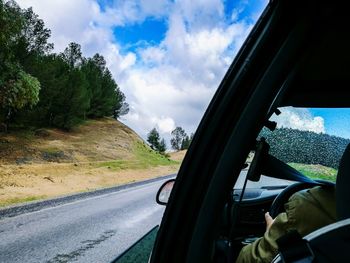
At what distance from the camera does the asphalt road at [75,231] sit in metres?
6.26

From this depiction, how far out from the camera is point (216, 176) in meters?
1.29

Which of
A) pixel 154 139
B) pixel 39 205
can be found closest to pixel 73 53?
pixel 154 139

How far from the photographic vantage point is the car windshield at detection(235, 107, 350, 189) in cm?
167

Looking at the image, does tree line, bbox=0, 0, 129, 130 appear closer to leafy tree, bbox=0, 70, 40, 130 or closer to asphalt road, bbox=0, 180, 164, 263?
leafy tree, bbox=0, 70, 40, 130

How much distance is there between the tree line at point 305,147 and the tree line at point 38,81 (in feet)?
65.6

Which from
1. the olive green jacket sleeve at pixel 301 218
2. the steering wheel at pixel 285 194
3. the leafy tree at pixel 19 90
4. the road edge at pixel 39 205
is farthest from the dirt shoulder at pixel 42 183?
the olive green jacket sleeve at pixel 301 218

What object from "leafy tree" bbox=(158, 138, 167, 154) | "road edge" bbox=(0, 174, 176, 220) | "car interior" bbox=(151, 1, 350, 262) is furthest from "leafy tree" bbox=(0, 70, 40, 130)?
"leafy tree" bbox=(158, 138, 167, 154)

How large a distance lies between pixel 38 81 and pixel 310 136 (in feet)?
79.2

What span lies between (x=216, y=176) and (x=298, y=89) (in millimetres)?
851

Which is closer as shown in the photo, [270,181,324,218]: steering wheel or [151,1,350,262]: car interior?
[151,1,350,262]: car interior

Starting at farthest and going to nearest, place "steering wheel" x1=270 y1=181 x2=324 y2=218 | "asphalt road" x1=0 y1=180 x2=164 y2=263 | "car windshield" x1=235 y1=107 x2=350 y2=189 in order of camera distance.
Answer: "asphalt road" x1=0 y1=180 x2=164 y2=263, "steering wheel" x1=270 y1=181 x2=324 y2=218, "car windshield" x1=235 y1=107 x2=350 y2=189

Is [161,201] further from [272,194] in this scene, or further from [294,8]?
[294,8]

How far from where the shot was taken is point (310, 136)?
177 centimetres

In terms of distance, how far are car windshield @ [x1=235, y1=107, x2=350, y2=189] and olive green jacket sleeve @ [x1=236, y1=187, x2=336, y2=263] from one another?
0.93 ft
